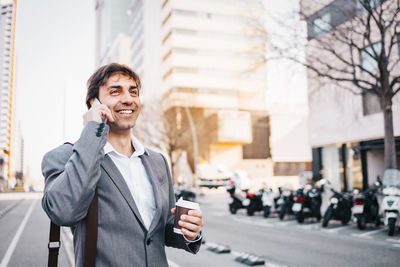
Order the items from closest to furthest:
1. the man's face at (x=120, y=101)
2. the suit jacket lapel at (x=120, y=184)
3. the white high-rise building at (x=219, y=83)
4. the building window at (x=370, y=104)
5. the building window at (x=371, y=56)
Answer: the suit jacket lapel at (x=120, y=184), the man's face at (x=120, y=101), the building window at (x=371, y=56), the building window at (x=370, y=104), the white high-rise building at (x=219, y=83)

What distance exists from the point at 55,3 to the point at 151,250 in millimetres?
4461

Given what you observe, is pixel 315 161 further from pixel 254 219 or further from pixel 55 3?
pixel 55 3

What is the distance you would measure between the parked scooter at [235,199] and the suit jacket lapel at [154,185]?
12.9 metres

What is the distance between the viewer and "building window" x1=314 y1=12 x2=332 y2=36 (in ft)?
39.0

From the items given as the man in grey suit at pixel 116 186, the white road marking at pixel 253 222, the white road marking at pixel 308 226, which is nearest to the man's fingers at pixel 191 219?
the man in grey suit at pixel 116 186

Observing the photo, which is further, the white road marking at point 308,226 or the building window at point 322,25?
the building window at point 322,25

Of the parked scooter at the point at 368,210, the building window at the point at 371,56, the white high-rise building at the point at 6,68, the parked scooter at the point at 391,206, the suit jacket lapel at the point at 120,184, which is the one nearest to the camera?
the suit jacket lapel at the point at 120,184

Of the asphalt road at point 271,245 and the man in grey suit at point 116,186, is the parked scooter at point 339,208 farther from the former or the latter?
the man in grey suit at point 116,186

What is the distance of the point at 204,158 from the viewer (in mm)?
48812

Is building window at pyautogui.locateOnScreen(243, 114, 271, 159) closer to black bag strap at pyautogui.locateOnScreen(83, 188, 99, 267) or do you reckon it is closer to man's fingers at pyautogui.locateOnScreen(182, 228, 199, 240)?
man's fingers at pyautogui.locateOnScreen(182, 228, 199, 240)

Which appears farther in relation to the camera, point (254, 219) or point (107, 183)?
point (254, 219)

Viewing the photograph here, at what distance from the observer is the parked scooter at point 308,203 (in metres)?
11.8

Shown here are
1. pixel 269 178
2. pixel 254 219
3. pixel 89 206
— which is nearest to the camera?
pixel 89 206

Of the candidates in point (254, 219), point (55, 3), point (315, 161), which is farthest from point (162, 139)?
point (55, 3)
